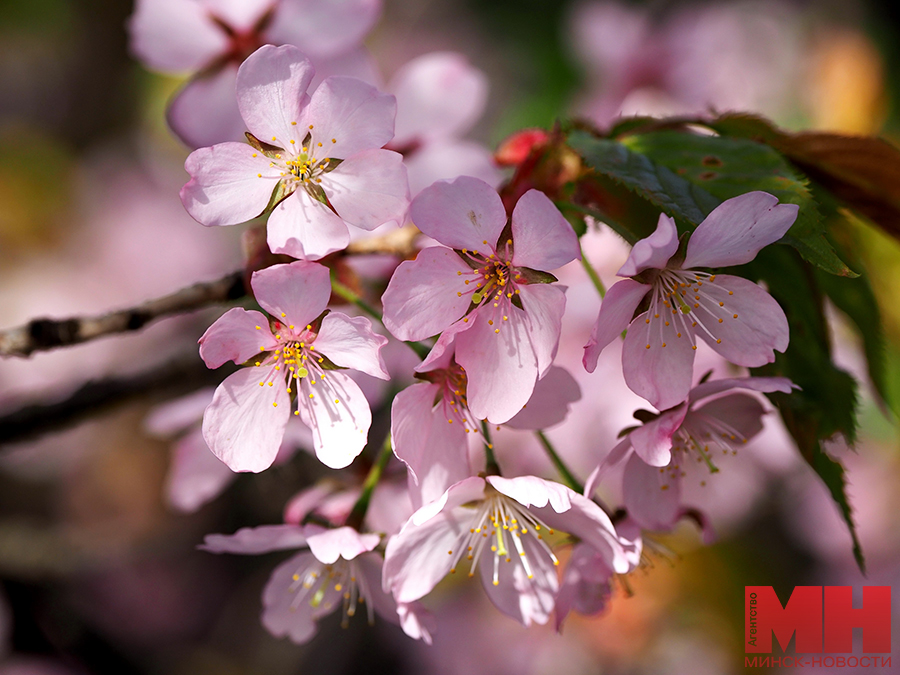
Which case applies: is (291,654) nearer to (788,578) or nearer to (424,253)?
(788,578)

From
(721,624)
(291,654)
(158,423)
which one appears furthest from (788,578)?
(158,423)

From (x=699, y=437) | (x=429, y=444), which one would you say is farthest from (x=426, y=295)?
(x=699, y=437)

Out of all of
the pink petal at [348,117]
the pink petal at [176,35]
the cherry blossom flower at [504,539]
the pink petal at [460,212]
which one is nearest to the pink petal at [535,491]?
the cherry blossom flower at [504,539]

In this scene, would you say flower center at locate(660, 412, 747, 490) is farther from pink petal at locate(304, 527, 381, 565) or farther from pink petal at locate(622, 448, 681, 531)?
→ pink petal at locate(304, 527, 381, 565)

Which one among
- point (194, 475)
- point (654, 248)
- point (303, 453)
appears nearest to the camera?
point (654, 248)

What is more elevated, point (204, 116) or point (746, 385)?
point (204, 116)

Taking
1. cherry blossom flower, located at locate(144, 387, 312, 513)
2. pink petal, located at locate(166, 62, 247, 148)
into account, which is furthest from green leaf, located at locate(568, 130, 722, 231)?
cherry blossom flower, located at locate(144, 387, 312, 513)

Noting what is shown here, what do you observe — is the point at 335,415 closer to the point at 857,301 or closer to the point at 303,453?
the point at 857,301
